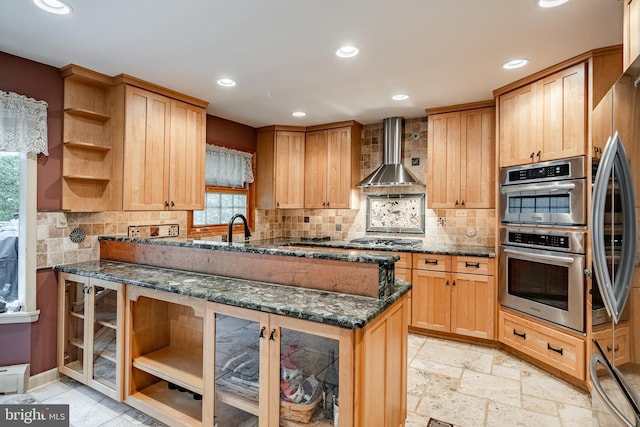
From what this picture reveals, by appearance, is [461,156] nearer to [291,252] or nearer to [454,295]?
[454,295]

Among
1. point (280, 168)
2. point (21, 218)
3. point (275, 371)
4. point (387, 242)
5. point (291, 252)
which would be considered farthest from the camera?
point (280, 168)

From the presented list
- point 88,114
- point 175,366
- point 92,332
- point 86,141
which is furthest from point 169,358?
point 88,114

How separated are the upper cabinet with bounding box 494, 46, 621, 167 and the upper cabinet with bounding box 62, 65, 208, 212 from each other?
311 centimetres

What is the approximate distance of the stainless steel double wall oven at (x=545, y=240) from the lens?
2533mm

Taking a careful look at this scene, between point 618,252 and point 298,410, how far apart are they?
1.54 m

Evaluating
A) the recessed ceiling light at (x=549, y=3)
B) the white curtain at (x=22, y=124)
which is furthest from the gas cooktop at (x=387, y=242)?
the white curtain at (x=22, y=124)

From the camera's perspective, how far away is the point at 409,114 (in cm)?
412

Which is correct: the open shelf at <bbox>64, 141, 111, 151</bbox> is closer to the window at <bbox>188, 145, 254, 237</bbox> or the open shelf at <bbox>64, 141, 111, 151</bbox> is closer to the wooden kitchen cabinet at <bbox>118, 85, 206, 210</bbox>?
the wooden kitchen cabinet at <bbox>118, 85, 206, 210</bbox>

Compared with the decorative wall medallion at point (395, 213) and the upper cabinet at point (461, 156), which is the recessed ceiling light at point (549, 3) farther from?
the decorative wall medallion at point (395, 213)

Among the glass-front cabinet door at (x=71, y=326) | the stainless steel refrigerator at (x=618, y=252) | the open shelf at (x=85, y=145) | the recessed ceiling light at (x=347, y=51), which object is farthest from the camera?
the open shelf at (x=85, y=145)

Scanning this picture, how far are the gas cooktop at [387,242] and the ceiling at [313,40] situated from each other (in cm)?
164

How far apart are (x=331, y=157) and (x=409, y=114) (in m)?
1.10

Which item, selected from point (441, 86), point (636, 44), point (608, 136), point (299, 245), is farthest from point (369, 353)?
point (299, 245)

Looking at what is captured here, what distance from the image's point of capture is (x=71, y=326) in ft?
8.91
